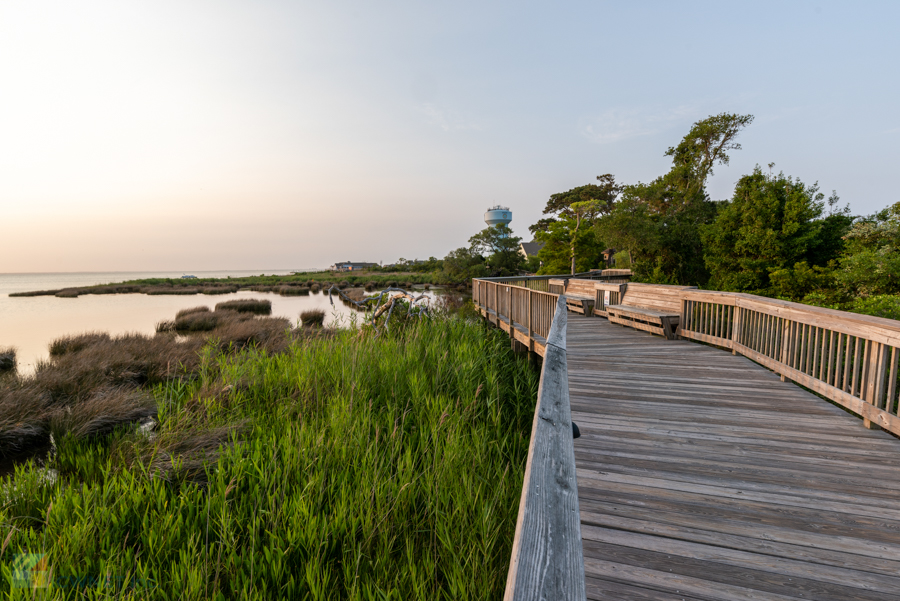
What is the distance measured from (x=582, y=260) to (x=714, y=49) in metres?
23.4

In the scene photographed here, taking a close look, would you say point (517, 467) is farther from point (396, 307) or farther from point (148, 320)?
point (148, 320)

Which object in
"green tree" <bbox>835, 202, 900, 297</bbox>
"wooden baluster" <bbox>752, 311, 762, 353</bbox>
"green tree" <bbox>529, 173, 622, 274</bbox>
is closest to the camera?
"wooden baluster" <bbox>752, 311, 762, 353</bbox>

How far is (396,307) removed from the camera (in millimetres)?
9641

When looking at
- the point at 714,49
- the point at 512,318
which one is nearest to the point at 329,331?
→ the point at 512,318

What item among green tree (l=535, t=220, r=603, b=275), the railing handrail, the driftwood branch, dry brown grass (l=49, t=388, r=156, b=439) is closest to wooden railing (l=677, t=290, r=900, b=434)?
the railing handrail

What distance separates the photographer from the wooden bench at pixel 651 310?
7009 millimetres

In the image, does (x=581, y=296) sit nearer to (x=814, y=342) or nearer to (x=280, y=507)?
(x=814, y=342)

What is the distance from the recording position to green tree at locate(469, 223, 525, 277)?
4078 centimetres

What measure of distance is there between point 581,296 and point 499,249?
30777mm

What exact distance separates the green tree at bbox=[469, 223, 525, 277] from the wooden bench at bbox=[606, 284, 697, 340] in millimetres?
31017

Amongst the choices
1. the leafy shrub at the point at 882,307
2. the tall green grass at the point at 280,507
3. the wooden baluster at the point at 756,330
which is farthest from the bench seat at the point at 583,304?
the tall green grass at the point at 280,507

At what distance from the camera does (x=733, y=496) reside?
7.50 ft

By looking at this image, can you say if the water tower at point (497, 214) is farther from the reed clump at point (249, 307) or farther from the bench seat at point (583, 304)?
the bench seat at point (583, 304)

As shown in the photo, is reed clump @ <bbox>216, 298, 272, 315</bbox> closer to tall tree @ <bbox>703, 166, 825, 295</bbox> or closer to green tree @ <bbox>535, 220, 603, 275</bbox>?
green tree @ <bbox>535, 220, 603, 275</bbox>
